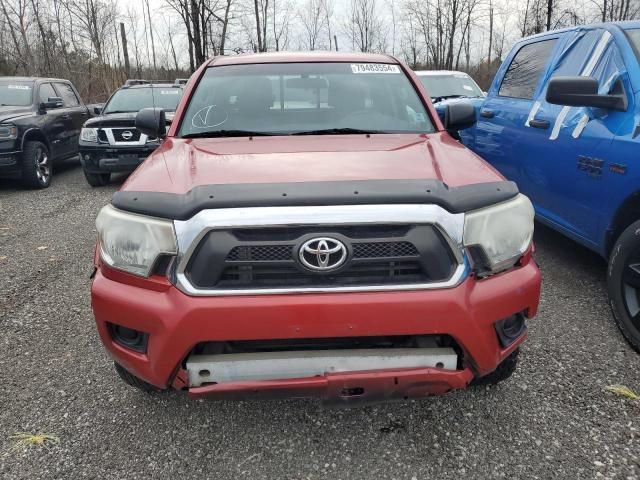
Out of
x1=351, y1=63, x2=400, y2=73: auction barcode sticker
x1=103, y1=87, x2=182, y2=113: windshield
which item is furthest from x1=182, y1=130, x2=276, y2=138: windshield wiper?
x1=103, y1=87, x2=182, y2=113: windshield

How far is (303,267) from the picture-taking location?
1856 mm

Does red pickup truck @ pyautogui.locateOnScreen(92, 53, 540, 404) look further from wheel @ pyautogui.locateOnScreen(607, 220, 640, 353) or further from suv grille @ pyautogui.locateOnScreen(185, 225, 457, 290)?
wheel @ pyautogui.locateOnScreen(607, 220, 640, 353)

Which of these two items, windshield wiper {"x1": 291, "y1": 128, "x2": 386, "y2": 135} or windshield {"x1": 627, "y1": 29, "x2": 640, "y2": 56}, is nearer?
windshield wiper {"x1": 291, "y1": 128, "x2": 386, "y2": 135}

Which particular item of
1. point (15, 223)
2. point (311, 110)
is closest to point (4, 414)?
point (311, 110)

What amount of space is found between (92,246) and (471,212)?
4278 millimetres

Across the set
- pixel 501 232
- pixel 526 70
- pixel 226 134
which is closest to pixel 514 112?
pixel 526 70

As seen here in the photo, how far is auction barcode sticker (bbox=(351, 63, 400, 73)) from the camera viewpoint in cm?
339

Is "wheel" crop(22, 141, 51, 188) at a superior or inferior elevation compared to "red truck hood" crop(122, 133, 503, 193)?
inferior

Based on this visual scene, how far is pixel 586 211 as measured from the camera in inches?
136

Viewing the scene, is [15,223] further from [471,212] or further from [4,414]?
[471,212]

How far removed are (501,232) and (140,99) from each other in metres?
8.43

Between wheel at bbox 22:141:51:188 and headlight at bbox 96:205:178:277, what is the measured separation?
692cm

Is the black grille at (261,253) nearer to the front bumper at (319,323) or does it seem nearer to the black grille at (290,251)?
the black grille at (290,251)

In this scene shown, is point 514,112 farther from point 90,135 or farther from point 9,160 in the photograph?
point 9,160
